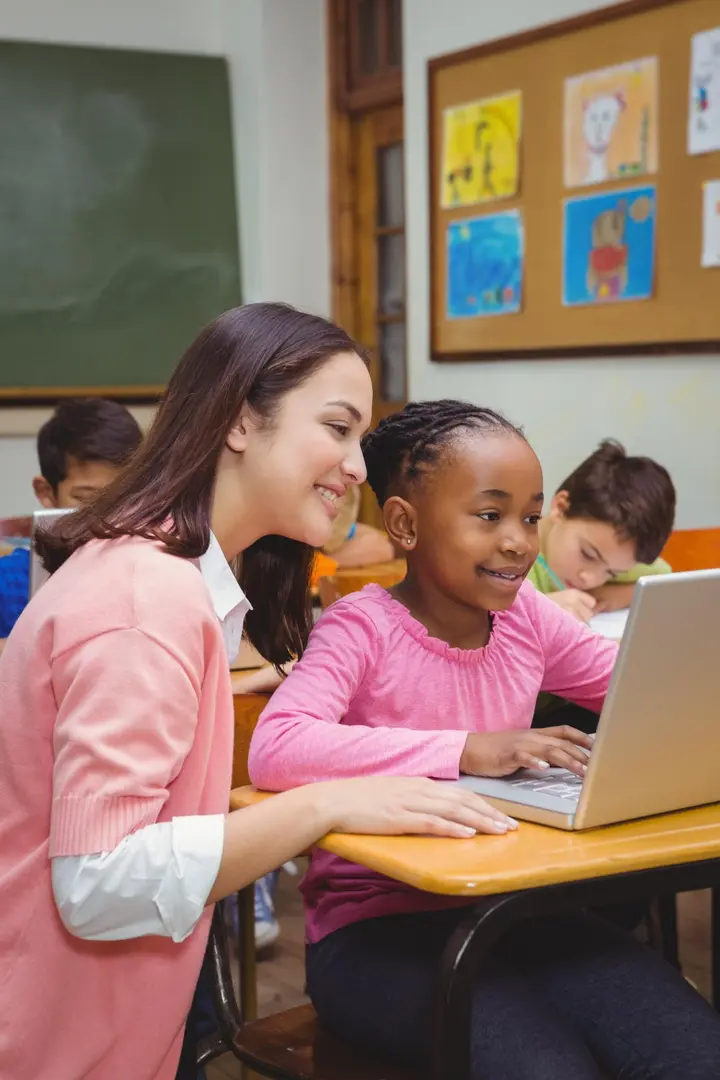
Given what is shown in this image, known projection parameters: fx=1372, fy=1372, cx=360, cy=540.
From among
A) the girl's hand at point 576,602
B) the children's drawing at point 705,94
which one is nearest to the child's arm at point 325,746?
the girl's hand at point 576,602

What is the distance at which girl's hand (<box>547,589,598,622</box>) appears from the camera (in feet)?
7.54

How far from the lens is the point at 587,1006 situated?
126 cm

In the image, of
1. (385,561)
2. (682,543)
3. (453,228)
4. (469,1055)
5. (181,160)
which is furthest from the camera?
(181,160)

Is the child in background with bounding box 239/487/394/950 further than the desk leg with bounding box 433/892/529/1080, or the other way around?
the child in background with bounding box 239/487/394/950

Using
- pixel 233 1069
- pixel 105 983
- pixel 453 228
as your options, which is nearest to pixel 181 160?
pixel 453 228

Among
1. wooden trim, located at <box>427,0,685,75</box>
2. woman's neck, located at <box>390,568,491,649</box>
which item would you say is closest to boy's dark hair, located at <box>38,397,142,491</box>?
woman's neck, located at <box>390,568,491,649</box>

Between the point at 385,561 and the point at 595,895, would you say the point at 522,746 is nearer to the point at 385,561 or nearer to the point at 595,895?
the point at 595,895

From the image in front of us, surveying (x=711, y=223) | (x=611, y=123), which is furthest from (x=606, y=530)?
(x=611, y=123)

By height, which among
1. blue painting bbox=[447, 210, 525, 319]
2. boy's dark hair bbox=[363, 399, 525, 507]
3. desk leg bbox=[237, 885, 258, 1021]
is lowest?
desk leg bbox=[237, 885, 258, 1021]

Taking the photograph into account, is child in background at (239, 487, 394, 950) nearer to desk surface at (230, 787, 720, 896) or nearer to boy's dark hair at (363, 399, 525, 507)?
boy's dark hair at (363, 399, 525, 507)

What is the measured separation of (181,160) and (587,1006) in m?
4.54

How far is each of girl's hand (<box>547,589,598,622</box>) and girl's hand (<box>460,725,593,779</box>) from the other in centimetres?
105

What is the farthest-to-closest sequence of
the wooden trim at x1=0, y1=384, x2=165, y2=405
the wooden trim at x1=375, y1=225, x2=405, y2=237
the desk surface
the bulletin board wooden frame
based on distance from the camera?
the wooden trim at x1=375, y1=225, x2=405, y2=237, the wooden trim at x1=0, y1=384, x2=165, y2=405, the bulletin board wooden frame, the desk surface

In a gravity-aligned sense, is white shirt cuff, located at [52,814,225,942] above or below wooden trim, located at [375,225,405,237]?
below
